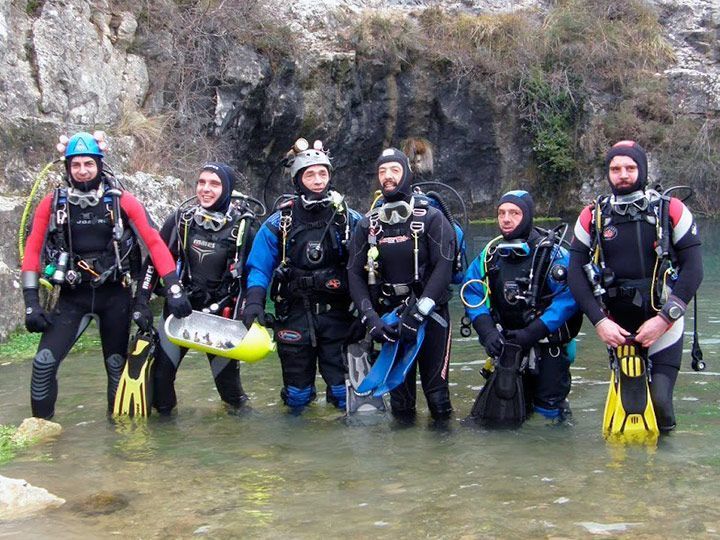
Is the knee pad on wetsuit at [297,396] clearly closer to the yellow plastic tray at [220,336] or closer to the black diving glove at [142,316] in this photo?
the yellow plastic tray at [220,336]

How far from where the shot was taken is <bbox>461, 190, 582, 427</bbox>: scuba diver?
5.47m

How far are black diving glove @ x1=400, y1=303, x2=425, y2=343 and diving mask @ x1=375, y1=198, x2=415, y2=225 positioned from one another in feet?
1.80

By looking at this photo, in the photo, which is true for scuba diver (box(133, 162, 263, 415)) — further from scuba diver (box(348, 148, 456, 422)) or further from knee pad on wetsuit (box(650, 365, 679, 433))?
knee pad on wetsuit (box(650, 365, 679, 433))

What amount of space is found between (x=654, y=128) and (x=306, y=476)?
1809cm

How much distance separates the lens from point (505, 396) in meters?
5.52

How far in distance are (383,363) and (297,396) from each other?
0.76 m

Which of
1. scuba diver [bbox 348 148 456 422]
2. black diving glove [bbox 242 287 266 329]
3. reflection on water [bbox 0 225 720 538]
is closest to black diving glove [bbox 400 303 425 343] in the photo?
scuba diver [bbox 348 148 456 422]

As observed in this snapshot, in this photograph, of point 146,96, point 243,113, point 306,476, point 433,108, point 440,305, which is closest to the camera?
point 306,476

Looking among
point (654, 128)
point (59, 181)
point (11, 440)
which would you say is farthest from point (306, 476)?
point (654, 128)

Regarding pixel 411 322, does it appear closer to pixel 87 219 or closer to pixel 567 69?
pixel 87 219

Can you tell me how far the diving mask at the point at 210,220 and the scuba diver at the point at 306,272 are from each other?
0.26 meters

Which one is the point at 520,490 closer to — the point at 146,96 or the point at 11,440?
the point at 11,440

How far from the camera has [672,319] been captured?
16.4 ft

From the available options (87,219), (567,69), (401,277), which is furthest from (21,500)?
(567,69)
